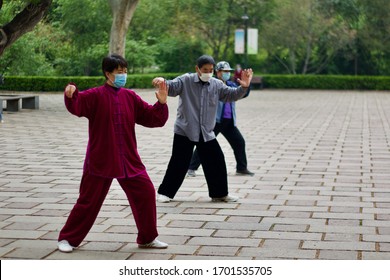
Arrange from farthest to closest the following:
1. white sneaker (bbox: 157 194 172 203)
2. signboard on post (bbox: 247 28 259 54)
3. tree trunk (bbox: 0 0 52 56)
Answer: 1. signboard on post (bbox: 247 28 259 54)
2. tree trunk (bbox: 0 0 52 56)
3. white sneaker (bbox: 157 194 172 203)

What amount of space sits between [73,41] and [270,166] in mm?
31903

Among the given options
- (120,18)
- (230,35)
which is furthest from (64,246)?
(230,35)

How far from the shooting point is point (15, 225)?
23.3 feet

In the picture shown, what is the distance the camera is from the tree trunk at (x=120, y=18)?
90.9 feet

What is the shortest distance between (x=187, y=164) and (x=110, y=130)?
258 cm

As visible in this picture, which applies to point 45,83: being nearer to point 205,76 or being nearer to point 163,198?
point 163,198

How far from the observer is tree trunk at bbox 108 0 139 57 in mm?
27719

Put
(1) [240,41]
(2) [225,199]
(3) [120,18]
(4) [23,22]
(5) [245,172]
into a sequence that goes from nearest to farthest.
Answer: (2) [225,199], (5) [245,172], (4) [23,22], (3) [120,18], (1) [240,41]

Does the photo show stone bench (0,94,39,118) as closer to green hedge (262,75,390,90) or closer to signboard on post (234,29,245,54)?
signboard on post (234,29,245,54)

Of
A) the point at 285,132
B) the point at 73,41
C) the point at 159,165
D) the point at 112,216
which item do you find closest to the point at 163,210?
the point at 112,216

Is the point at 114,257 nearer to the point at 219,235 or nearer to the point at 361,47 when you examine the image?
the point at 219,235

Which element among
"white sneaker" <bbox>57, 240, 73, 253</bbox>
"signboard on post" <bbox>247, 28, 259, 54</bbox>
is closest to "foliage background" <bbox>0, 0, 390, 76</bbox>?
"signboard on post" <bbox>247, 28, 259, 54</bbox>

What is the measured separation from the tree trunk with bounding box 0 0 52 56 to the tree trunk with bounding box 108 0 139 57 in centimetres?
1319

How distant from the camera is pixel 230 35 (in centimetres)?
4838
